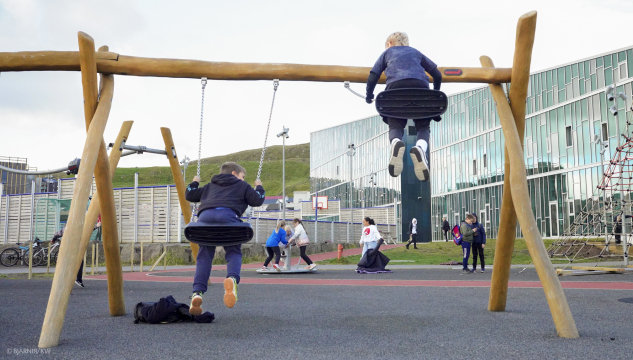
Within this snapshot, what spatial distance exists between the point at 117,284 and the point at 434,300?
4.71 metres

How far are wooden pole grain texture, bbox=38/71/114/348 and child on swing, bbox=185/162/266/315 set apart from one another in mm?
1070

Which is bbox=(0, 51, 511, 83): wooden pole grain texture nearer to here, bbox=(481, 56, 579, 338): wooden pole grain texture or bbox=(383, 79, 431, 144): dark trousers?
bbox=(481, 56, 579, 338): wooden pole grain texture

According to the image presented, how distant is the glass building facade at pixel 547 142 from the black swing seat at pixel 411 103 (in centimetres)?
3031

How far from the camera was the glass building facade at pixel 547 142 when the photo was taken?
37344mm

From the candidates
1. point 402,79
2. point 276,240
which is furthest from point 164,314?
point 276,240

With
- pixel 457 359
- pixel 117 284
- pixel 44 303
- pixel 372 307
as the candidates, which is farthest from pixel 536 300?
pixel 44 303

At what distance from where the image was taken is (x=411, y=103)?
17.6ft

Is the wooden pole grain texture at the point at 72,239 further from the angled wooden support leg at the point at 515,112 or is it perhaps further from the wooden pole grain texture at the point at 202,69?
the angled wooden support leg at the point at 515,112

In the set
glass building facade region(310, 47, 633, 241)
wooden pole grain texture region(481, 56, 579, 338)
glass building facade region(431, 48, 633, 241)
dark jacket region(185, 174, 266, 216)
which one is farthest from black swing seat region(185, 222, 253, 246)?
glass building facade region(431, 48, 633, 241)

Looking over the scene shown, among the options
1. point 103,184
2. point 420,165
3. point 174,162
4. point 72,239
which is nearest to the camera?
point 72,239

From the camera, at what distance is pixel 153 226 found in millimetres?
25328

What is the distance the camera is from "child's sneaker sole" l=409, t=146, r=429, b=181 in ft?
17.7

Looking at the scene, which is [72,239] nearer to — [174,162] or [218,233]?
[218,233]

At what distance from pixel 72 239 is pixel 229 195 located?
1546 millimetres
